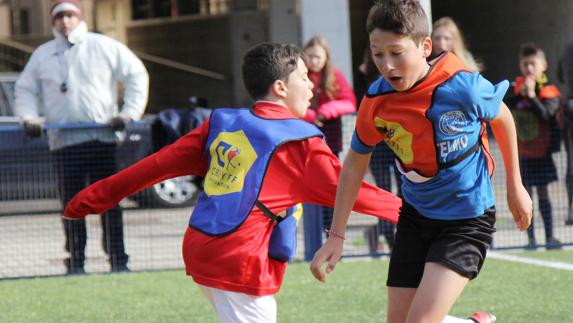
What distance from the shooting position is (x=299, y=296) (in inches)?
326

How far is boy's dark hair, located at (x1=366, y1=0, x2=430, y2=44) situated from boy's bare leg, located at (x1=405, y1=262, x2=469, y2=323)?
0.89m

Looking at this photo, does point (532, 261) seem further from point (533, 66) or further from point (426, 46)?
point (426, 46)

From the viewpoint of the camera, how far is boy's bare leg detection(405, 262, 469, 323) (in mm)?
4676

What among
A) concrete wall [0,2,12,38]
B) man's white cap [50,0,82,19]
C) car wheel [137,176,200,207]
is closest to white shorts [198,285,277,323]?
car wheel [137,176,200,207]

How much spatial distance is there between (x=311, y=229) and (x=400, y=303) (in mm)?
5104

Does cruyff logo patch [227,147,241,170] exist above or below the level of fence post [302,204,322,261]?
above

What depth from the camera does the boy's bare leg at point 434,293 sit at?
15.3 ft

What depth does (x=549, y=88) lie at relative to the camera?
10.5m

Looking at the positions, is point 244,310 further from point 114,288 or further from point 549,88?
point 549,88

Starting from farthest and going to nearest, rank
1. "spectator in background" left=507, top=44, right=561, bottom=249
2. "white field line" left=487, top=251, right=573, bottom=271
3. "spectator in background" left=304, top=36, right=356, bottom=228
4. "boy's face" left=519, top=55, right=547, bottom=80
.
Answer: "boy's face" left=519, top=55, right=547, bottom=80 → "spectator in background" left=507, top=44, right=561, bottom=249 → "spectator in background" left=304, top=36, right=356, bottom=228 → "white field line" left=487, top=251, right=573, bottom=271

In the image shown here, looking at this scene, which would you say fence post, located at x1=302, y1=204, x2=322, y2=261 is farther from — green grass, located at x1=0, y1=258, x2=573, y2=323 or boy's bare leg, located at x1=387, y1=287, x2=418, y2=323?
boy's bare leg, located at x1=387, y1=287, x2=418, y2=323

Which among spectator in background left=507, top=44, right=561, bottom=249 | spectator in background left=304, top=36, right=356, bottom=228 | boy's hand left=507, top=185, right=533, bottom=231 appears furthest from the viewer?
spectator in background left=507, top=44, right=561, bottom=249

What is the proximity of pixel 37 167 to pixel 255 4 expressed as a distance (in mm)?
18214

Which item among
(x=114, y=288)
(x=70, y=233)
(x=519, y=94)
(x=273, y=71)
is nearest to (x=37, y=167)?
(x=70, y=233)
